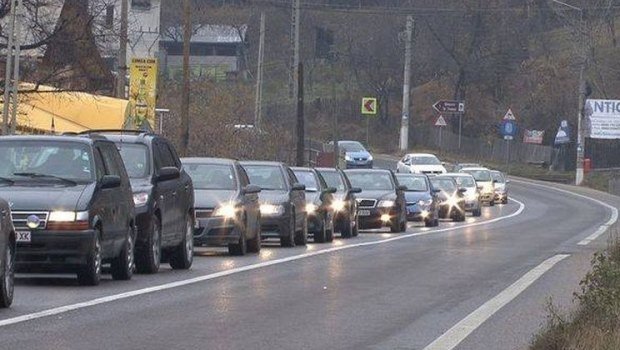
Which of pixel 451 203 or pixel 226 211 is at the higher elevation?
pixel 226 211

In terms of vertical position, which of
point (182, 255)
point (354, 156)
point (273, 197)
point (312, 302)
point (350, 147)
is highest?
point (273, 197)

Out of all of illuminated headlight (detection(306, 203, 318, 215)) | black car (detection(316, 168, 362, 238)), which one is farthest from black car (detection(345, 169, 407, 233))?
illuminated headlight (detection(306, 203, 318, 215))

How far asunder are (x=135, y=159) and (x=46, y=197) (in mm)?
4072

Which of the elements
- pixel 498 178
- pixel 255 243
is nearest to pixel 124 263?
pixel 255 243

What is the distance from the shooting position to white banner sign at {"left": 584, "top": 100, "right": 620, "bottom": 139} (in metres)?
84.3

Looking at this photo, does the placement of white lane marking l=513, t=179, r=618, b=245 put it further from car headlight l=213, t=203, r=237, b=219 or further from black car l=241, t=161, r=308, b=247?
car headlight l=213, t=203, r=237, b=219

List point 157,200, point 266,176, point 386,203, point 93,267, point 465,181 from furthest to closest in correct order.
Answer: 1. point 465,181
2. point 386,203
3. point 266,176
4. point 157,200
5. point 93,267

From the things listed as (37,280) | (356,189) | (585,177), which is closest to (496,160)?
(585,177)

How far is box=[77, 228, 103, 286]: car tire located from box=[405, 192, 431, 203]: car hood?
25.7 meters

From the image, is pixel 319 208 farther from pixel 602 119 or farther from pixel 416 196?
pixel 602 119

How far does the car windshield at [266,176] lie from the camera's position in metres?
28.9

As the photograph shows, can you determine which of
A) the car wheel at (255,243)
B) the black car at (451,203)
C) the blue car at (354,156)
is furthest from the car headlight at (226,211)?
the blue car at (354,156)

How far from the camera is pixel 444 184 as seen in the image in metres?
49.1

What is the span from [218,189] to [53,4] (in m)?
12.4
